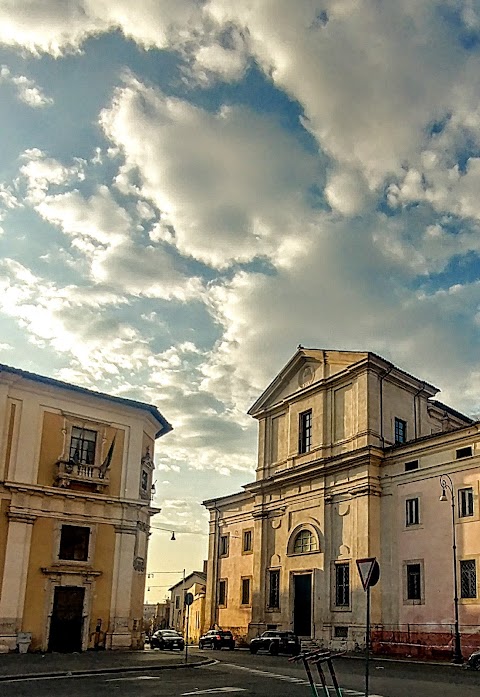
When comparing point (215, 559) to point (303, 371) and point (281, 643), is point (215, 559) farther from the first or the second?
point (281, 643)

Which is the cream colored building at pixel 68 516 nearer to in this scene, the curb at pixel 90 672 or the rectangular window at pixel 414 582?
the curb at pixel 90 672

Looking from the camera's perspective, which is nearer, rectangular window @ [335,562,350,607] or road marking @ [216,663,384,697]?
road marking @ [216,663,384,697]

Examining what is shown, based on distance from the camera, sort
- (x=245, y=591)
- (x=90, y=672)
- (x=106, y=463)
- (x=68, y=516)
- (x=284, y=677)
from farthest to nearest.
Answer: (x=245, y=591) < (x=106, y=463) < (x=68, y=516) < (x=284, y=677) < (x=90, y=672)

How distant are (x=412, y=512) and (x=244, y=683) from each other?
1801 cm

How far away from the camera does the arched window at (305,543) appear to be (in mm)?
39737

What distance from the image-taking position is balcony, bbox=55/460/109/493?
29.1m

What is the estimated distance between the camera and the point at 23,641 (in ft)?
87.5

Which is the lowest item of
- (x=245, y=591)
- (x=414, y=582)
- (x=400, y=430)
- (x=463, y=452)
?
(x=245, y=591)

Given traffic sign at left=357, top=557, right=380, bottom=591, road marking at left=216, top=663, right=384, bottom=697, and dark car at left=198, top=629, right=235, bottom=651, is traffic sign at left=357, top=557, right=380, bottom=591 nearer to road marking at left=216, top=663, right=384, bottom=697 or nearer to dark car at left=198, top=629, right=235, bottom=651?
road marking at left=216, top=663, right=384, bottom=697

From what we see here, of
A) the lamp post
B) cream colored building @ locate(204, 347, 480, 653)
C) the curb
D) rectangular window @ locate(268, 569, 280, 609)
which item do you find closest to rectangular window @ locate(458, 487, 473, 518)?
cream colored building @ locate(204, 347, 480, 653)

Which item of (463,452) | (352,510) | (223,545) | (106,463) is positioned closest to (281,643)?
(352,510)

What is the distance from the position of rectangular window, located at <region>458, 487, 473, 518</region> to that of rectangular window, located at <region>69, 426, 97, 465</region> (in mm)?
16342

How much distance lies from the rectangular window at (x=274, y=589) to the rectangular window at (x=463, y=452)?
15056 millimetres

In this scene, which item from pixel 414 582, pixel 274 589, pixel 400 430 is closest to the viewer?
pixel 414 582
